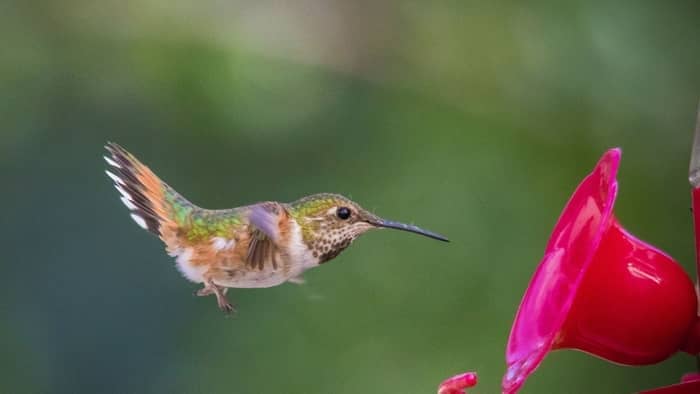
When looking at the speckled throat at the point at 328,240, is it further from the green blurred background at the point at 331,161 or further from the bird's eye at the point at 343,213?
the green blurred background at the point at 331,161

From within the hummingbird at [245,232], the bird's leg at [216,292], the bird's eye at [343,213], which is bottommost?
the bird's leg at [216,292]

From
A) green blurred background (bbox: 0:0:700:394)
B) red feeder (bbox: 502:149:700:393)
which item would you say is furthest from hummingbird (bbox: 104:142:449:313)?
green blurred background (bbox: 0:0:700:394)

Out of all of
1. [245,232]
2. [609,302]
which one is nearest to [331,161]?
[245,232]

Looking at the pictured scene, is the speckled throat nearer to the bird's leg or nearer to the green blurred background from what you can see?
the bird's leg

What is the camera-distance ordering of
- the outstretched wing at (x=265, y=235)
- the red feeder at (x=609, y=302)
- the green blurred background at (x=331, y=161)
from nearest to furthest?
the red feeder at (x=609, y=302) < the outstretched wing at (x=265, y=235) < the green blurred background at (x=331, y=161)

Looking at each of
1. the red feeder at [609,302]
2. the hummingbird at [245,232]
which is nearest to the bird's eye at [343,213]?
the hummingbird at [245,232]

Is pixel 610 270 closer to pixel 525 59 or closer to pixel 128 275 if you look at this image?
pixel 128 275
